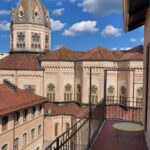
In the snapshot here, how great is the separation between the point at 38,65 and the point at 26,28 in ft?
31.8

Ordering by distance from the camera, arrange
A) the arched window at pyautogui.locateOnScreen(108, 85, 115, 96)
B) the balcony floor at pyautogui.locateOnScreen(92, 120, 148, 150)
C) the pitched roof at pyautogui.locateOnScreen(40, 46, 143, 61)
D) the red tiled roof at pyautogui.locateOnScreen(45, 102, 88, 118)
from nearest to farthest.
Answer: the balcony floor at pyautogui.locateOnScreen(92, 120, 148, 150), the red tiled roof at pyautogui.locateOnScreen(45, 102, 88, 118), the pitched roof at pyautogui.locateOnScreen(40, 46, 143, 61), the arched window at pyautogui.locateOnScreen(108, 85, 115, 96)

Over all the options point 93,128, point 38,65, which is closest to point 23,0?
point 38,65

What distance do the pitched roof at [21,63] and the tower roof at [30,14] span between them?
26.1 ft

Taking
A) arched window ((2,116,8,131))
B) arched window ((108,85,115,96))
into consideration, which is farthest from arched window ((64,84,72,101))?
arched window ((2,116,8,131))

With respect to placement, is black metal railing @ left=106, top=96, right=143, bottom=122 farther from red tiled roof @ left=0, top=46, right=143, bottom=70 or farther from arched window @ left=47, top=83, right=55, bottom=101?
arched window @ left=47, top=83, right=55, bottom=101

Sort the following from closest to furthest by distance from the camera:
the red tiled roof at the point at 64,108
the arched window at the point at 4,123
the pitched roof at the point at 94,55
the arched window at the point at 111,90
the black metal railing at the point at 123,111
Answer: the black metal railing at the point at 123,111, the arched window at the point at 4,123, the red tiled roof at the point at 64,108, the pitched roof at the point at 94,55, the arched window at the point at 111,90

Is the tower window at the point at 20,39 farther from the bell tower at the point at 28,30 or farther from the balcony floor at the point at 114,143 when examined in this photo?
the balcony floor at the point at 114,143

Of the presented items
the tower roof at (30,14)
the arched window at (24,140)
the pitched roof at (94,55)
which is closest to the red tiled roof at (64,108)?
the pitched roof at (94,55)

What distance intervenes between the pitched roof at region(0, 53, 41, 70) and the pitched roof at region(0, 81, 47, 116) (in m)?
8.40

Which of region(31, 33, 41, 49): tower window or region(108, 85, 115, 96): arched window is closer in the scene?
region(108, 85, 115, 96): arched window

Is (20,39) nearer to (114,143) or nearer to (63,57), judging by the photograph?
(63,57)

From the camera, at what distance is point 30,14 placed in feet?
146

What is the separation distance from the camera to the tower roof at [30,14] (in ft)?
145

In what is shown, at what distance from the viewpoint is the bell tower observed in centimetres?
4359
